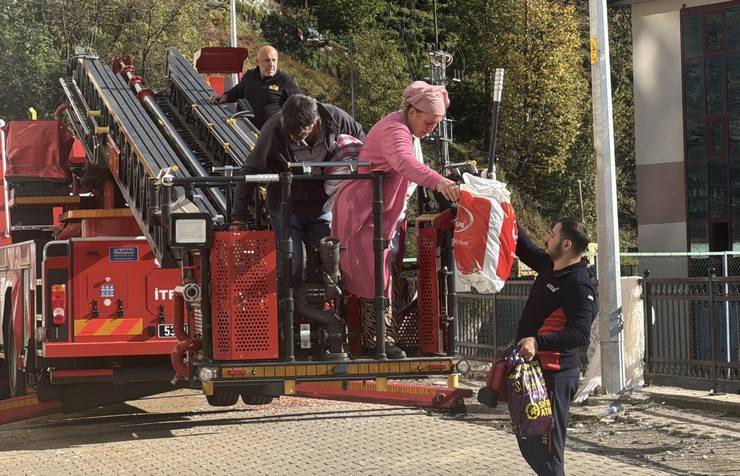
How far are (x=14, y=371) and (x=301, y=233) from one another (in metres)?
6.75

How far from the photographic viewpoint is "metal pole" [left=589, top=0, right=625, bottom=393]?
14.7 metres

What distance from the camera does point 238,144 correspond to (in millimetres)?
12219

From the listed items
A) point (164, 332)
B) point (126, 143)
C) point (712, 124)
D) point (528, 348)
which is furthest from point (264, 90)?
point (712, 124)

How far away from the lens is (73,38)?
46125mm

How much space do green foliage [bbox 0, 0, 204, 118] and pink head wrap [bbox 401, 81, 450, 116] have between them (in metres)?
36.0

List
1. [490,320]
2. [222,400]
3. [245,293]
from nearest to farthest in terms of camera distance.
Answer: [245,293] → [222,400] → [490,320]

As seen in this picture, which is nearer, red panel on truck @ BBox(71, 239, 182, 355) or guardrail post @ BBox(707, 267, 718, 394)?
red panel on truck @ BBox(71, 239, 182, 355)

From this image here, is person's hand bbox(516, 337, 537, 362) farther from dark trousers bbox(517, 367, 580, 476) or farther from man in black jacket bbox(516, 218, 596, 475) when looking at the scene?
dark trousers bbox(517, 367, 580, 476)

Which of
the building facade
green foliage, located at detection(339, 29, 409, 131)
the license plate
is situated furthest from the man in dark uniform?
green foliage, located at detection(339, 29, 409, 131)

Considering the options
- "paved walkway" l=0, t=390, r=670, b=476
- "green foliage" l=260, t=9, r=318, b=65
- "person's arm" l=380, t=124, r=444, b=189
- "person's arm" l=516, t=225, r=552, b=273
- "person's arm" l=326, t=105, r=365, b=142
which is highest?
"green foliage" l=260, t=9, r=318, b=65

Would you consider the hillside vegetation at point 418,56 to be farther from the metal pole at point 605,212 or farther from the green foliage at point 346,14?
the metal pole at point 605,212

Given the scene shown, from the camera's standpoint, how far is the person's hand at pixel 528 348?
21.8 feet

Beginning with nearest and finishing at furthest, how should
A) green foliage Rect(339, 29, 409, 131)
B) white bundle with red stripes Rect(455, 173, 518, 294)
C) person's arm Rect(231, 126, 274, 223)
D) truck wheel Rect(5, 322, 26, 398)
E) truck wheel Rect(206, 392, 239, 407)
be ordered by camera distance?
white bundle with red stripes Rect(455, 173, 518, 294) < person's arm Rect(231, 126, 274, 223) < truck wheel Rect(206, 392, 239, 407) < truck wheel Rect(5, 322, 26, 398) < green foliage Rect(339, 29, 409, 131)

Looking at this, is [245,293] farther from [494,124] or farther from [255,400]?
[255,400]
